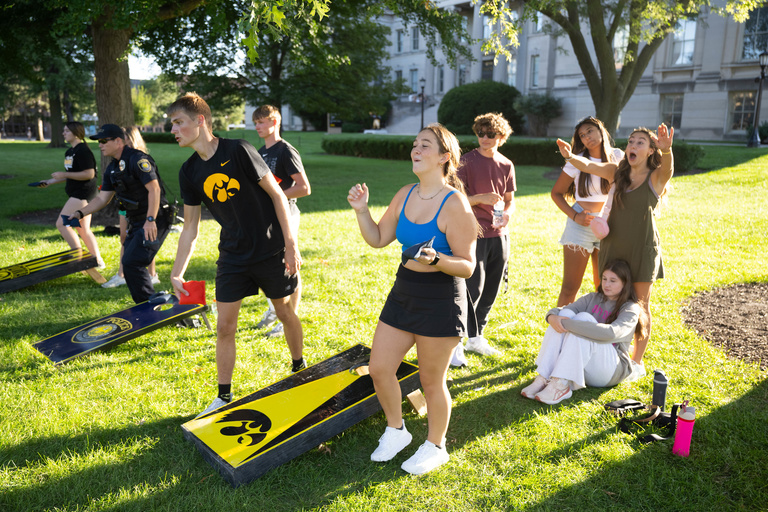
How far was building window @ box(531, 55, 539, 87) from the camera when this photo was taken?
43.7 m

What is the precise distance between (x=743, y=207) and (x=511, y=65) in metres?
36.0

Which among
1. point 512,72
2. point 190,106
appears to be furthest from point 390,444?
point 512,72

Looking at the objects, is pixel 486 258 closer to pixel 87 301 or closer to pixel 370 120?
pixel 87 301

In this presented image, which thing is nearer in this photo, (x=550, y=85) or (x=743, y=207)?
(x=743, y=207)

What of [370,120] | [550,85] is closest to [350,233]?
[550,85]

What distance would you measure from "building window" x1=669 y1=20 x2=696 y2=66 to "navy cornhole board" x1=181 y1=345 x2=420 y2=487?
125 feet

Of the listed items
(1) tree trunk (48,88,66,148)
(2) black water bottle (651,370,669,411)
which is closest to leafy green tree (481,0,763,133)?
(2) black water bottle (651,370,669,411)

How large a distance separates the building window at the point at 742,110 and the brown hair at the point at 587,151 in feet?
109

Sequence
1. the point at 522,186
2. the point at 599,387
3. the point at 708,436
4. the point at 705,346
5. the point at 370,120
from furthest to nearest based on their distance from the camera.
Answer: the point at 370,120 < the point at 522,186 < the point at 705,346 < the point at 599,387 < the point at 708,436

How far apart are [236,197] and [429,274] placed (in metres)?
1.58

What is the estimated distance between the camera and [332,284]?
7.53 metres

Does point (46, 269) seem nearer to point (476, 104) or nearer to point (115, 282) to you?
point (115, 282)

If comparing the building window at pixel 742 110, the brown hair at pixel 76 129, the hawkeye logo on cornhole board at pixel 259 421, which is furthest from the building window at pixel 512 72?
the hawkeye logo on cornhole board at pixel 259 421

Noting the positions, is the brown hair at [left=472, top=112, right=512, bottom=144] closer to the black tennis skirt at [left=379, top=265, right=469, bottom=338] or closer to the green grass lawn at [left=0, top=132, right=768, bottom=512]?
the black tennis skirt at [left=379, top=265, right=469, bottom=338]
